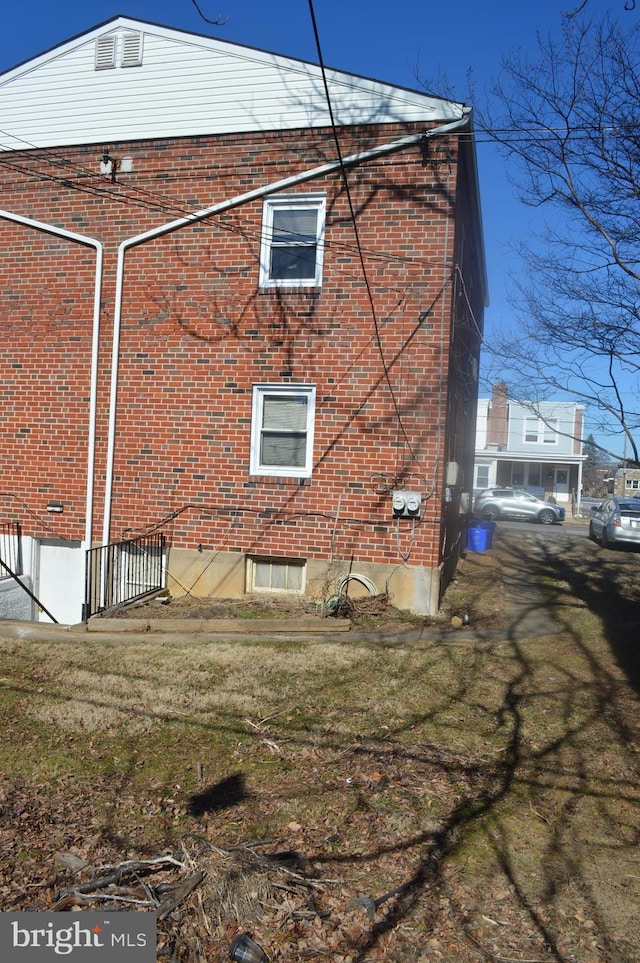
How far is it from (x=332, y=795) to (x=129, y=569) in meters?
6.42

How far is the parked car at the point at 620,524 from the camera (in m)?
19.1

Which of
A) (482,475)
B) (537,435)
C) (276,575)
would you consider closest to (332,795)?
(276,575)

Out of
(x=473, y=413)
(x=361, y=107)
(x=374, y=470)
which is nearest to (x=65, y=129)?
(x=361, y=107)

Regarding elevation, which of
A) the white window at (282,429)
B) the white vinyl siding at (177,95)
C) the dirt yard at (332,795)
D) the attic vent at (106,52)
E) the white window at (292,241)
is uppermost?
the attic vent at (106,52)

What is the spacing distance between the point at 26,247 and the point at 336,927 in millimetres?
10992

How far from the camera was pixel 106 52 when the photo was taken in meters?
11.0

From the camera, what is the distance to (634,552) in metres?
19.0

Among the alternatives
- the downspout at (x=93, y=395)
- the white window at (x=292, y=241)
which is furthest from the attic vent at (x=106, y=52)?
the white window at (x=292, y=241)

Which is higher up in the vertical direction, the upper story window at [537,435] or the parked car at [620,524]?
the upper story window at [537,435]

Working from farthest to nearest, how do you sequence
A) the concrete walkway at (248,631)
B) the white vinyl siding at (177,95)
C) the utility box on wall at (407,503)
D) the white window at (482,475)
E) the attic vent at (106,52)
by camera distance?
the white window at (482,475) < the attic vent at (106,52) < the white vinyl siding at (177,95) < the utility box on wall at (407,503) < the concrete walkway at (248,631)

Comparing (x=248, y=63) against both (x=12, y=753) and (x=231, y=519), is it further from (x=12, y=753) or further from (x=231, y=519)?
(x=12, y=753)

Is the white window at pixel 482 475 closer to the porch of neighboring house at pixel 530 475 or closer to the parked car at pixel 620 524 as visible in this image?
the porch of neighboring house at pixel 530 475

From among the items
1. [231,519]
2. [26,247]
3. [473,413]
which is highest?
[26,247]

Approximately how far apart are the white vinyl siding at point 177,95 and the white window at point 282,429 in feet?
12.7
